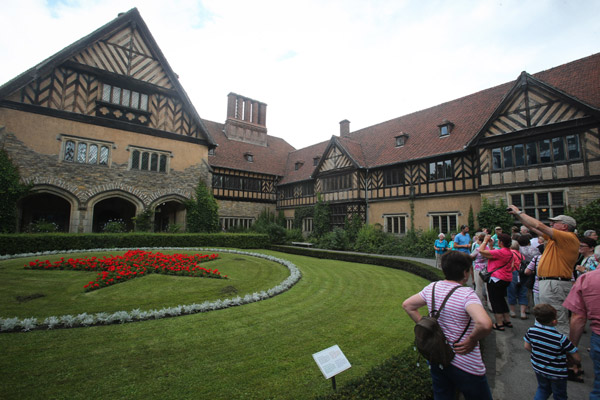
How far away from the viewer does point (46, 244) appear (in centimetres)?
1355

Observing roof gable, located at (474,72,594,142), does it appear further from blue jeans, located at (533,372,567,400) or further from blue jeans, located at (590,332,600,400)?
blue jeans, located at (533,372,567,400)

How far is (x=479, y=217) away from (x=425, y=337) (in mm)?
15456

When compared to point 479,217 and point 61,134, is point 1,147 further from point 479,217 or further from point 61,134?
point 479,217

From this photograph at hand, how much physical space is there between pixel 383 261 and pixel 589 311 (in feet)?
36.4

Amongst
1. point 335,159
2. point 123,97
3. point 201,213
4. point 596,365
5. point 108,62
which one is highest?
point 108,62

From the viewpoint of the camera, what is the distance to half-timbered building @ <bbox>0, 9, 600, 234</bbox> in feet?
46.3

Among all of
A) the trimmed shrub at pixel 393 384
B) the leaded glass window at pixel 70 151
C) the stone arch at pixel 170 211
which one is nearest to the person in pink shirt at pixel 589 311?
the trimmed shrub at pixel 393 384

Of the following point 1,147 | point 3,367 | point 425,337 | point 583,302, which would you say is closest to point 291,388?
point 425,337

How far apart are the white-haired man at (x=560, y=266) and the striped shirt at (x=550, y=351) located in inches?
62.6

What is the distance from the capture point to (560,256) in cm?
432

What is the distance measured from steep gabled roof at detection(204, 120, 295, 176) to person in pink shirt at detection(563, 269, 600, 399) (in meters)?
25.9

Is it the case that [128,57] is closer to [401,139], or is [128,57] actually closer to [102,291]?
[102,291]

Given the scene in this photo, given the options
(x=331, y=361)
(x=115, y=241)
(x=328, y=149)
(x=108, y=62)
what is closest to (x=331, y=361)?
(x=331, y=361)

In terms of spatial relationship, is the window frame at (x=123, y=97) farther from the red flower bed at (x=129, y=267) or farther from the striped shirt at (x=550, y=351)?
the striped shirt at (x=550, y=351)
